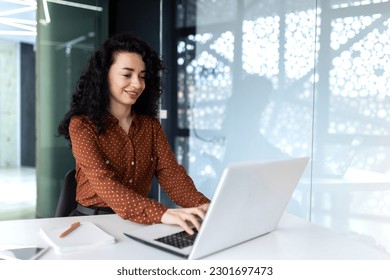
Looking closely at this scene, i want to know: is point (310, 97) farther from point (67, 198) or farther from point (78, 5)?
point (78, 5)

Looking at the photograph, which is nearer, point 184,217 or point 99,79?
point 184,217

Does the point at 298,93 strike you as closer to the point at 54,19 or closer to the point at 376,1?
the point at 376,1

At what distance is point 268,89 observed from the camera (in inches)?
133

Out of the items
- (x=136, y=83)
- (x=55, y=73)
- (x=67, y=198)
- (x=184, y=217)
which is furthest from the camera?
(x=55, y=73)

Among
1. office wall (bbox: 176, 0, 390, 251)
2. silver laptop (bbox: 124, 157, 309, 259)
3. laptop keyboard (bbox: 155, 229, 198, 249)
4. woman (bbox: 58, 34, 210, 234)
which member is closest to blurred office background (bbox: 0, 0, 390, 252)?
office wall (bbox: 176, 0, 390, 251)

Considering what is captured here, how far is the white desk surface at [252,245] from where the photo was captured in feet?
3.69

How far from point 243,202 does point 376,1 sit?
237cm

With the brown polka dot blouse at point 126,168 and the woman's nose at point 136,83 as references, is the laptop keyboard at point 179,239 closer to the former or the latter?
the brown polka dot blouse at point 126,168

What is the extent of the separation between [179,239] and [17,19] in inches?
128

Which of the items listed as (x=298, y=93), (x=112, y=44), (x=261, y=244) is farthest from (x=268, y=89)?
(x=261, y=244)

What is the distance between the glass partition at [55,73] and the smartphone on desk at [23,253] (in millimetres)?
2999

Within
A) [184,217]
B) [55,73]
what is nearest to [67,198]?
[184,217]

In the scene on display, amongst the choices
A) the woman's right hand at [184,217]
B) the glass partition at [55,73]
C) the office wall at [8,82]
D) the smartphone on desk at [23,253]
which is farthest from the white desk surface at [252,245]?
the office wall at [8,82]

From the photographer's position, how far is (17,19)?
3758 millimetres
